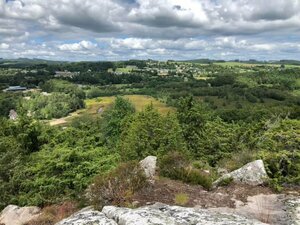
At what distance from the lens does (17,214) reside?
17234 mm

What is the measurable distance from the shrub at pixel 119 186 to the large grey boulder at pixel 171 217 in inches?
72.3

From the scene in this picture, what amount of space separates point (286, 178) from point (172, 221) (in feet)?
25.6

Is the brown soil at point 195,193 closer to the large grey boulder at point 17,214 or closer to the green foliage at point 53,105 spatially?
the large grey boulder at point 17,214

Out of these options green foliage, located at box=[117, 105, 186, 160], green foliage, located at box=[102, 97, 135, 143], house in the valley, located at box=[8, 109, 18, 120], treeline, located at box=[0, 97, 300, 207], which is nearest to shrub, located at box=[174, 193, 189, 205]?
treeline, located at box=[0, 97, 300, 207]

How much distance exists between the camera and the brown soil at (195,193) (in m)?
11.1

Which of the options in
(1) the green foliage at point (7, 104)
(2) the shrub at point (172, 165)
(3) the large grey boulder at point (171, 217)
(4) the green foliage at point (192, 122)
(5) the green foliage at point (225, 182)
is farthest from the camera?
(1) the green foliage at point (7, 104)

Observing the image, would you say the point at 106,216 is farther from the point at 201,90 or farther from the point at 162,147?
the point at 201,90

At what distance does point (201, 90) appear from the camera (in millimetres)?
161125

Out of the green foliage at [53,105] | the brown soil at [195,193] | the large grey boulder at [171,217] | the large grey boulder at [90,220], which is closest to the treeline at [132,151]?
the brown soil at [195,193]

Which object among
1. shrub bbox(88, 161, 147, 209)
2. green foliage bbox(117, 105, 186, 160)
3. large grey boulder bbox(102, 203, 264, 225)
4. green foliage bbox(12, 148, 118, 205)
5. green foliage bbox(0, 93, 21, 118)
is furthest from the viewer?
green foliage bbox(0, 93, 21, 118)

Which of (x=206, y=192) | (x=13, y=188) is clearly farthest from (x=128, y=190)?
(x=13, y=188)

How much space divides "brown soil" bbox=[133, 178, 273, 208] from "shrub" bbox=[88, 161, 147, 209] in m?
0.30

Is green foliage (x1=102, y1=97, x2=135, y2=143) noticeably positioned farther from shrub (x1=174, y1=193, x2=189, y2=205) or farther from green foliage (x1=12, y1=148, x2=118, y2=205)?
shrub (x1=174, y1=193, x2=189, y2=205)

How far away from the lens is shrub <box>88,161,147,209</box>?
10.8m
